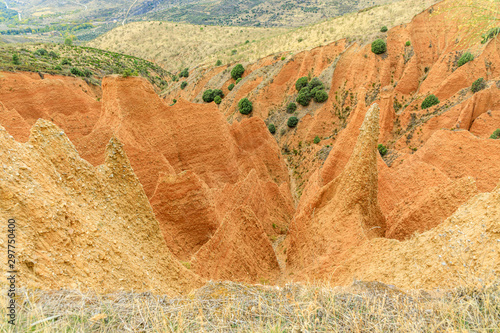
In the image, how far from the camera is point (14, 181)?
23.5ft

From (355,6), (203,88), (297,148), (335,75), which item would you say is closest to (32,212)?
(297,148)

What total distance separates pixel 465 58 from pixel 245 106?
28.1 meters

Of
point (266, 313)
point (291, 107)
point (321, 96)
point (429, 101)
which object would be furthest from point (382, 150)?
point (266, 313)

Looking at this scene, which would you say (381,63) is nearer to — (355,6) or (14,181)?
(14,181)

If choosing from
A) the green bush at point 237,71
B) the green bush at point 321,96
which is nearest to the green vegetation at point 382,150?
the green bush at point 321,96

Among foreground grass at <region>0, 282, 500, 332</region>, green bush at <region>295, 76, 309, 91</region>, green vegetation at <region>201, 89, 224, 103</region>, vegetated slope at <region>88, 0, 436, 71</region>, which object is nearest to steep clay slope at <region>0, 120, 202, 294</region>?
foreground grass at <region>0, 282, 500, 332</region>

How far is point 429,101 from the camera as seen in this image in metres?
32.1

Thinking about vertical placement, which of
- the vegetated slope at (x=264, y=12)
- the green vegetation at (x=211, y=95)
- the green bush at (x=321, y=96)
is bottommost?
the green bush at (x=321, y=96)

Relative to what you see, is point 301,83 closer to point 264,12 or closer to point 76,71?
point 76,71

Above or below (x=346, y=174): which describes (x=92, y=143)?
above

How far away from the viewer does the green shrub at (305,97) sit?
39469 millimetres

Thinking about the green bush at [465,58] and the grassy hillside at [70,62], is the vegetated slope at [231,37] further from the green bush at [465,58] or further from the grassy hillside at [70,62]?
the grassy hillside at [70,62]

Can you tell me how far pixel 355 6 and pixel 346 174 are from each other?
118 meters

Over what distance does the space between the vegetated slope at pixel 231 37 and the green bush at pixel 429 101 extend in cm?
1542
